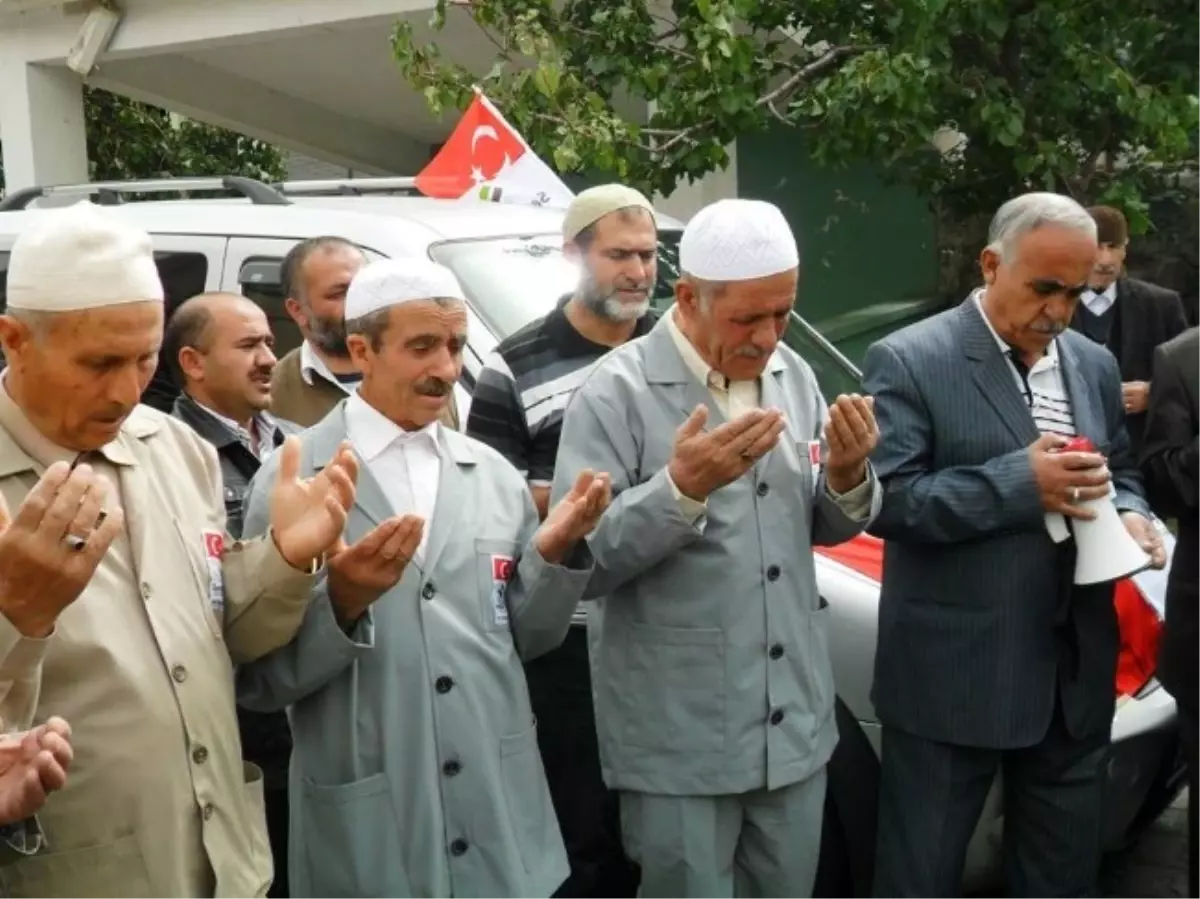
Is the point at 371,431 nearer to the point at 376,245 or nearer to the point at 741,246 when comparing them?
the point at 741,246

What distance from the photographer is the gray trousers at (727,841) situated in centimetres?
292

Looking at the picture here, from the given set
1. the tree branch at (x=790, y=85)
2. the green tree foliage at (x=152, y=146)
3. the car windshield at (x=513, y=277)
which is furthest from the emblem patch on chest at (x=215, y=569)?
the green tree foliage at (x=152, y=146)

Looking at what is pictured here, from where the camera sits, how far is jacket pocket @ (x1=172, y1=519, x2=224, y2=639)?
2311mm

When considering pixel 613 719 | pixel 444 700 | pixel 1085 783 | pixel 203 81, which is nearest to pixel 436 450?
pixel 444 700

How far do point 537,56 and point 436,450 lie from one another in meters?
4.41

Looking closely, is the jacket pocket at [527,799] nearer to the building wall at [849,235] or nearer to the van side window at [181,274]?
the van side window at [181,274]

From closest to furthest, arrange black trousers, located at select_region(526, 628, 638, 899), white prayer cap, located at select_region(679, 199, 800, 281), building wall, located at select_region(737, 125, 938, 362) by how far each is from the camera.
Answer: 1. white prayer cap, located at select_region(679, 199, 800, 281)
2. black trousers, located at select_region(526, 628, 638, 899)
3. building wall, located at select_region(737, 125, 938, 362)

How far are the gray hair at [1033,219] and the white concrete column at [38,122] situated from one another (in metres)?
9.07

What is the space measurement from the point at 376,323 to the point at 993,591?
1.55m

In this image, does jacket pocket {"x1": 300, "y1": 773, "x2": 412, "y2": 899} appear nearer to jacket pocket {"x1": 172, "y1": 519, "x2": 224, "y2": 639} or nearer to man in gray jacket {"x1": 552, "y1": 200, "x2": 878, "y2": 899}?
jacket pocket {"x1": 172, "y1": 519, "x2": 224, "y2": 639}

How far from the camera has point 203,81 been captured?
36.5ft

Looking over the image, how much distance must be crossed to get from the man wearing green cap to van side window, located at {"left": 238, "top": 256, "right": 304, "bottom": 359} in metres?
1.07

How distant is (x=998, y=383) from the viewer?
10.6ft

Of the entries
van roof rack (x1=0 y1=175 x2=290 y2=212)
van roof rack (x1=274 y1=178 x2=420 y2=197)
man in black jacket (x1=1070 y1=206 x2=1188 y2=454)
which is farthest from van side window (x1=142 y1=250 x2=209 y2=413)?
man in black jacket (x1=1070 y1=206 x2=1188 y2=454)
